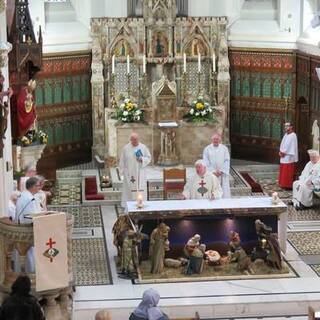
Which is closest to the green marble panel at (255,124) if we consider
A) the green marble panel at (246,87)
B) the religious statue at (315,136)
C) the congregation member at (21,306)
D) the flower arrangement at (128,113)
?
the green marble panel at (246,87)

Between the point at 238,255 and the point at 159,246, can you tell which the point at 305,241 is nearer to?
the point at 238,255

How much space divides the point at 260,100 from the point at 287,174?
113 inches

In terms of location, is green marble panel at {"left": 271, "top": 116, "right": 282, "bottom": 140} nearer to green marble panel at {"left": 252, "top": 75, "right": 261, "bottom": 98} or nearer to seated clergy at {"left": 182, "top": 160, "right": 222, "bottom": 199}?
green marble panel at {"left": 252, "top": 75, "right": 261, "bottom": 98}

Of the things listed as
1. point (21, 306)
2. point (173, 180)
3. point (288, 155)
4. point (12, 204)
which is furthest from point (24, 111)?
point (288, 155)

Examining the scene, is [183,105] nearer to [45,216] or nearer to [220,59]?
[220,59]

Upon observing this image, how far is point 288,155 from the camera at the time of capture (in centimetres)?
2027

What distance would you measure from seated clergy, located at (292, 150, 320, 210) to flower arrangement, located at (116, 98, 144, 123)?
439 centimetres

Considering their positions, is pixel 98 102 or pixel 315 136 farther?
pixel 98 102

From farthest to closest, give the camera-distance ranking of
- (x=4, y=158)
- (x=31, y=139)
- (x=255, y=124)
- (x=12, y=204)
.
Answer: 1. (x=255, y=124)
2. (x=31, y=139)
3. (x=4, y=158)
4. (x=12, y=204)

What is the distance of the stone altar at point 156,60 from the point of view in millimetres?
22156

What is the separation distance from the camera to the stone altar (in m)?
22.2

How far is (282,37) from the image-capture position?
2202 cm

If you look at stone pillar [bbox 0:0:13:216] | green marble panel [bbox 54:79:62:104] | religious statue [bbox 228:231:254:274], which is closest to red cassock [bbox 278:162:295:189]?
green marble panel [bbox 54:79:62:104]

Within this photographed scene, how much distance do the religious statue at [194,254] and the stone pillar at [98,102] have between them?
8517mm
